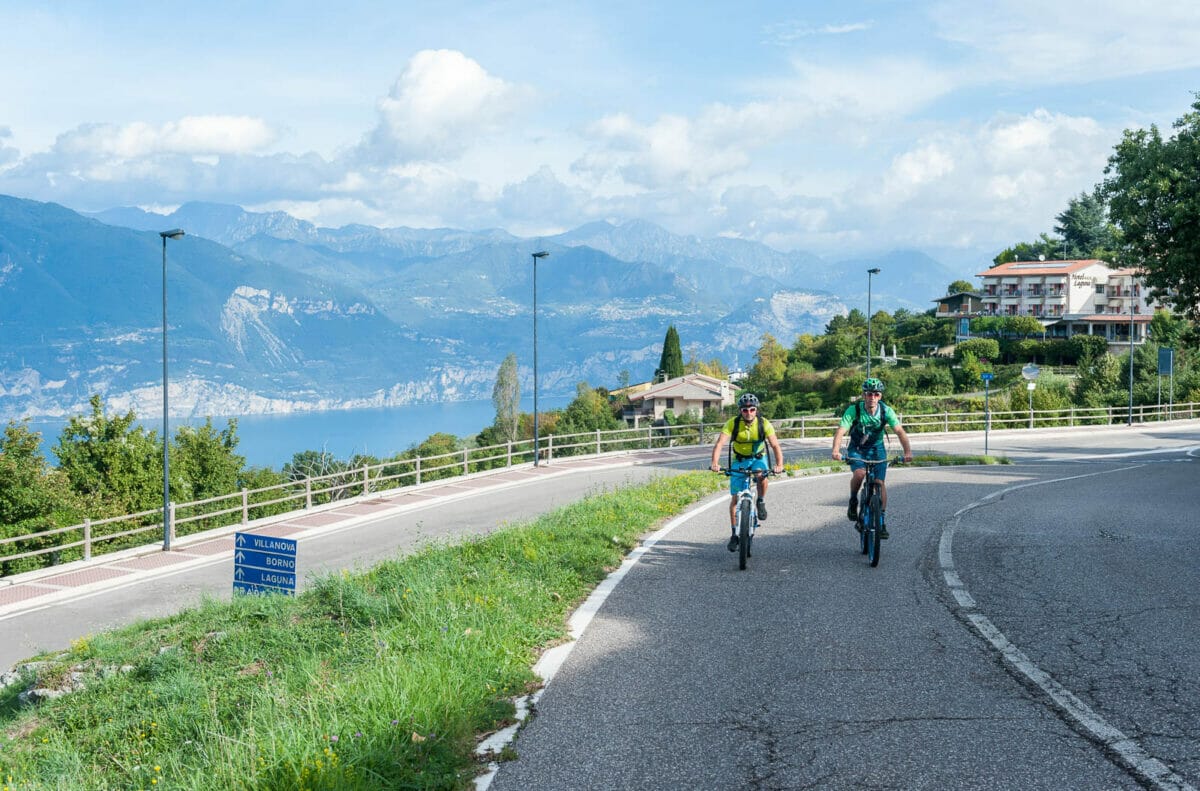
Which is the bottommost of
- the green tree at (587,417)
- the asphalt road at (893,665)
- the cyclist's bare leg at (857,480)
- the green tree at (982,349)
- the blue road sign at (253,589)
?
the green tree at (587,417)

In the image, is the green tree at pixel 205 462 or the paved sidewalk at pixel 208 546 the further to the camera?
the green tree at pixel 205 462

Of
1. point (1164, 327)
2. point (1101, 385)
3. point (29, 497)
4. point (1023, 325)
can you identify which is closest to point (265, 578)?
point (29, 497)

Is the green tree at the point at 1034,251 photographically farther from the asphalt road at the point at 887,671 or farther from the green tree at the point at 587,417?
the asphalt road at the point at 887,671

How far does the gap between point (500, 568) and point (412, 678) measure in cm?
404

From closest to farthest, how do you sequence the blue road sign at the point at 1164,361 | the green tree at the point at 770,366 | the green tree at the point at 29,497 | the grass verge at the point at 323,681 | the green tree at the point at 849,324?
the grass verge at the point at 323,681 < the green tree at the point at 29,497 < the blue road sign at the point at 1164,361 < the green tree at the point at 770,366 < the green tree at the point at 849,324

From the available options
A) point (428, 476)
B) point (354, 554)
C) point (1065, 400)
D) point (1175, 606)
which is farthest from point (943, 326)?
point (1175, 606)

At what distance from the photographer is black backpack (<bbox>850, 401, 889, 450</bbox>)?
10688 millimetres

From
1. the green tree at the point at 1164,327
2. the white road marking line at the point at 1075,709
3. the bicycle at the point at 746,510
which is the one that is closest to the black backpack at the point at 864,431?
the bicycle at the point at 746,510

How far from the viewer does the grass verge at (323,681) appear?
470 centimetres

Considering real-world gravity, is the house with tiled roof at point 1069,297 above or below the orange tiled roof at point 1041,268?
below

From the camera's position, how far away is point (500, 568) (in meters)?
9.62

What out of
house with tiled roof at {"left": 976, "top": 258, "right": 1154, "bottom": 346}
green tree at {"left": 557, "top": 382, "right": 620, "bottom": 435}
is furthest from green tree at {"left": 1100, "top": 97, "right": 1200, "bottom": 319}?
green tree at {"left": 557, "top": 382, "right": 620, "bottom": 435}

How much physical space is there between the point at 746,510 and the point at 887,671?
4100 mm

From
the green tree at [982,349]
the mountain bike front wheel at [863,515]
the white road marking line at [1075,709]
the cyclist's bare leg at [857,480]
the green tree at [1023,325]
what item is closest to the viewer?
the white road marking line at [1075,709]
